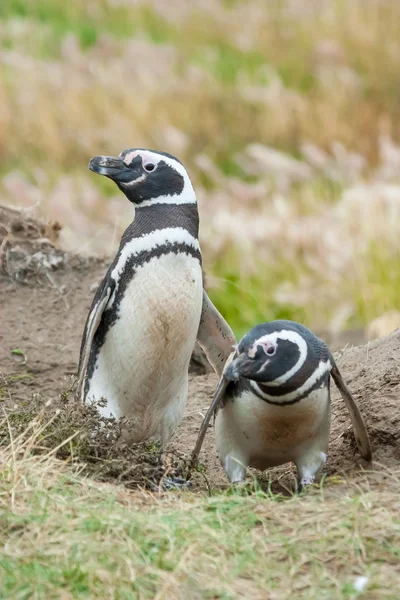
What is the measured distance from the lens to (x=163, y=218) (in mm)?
4027

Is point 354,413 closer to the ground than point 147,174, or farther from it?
closer to the ground

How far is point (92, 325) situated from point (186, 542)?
1.28m


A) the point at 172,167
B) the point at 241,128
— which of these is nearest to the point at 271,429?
the point at 172,167

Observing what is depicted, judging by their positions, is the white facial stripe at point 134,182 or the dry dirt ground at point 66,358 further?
the dry dirt ground at point 66,358

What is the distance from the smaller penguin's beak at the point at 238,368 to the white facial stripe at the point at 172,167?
768 millimetres

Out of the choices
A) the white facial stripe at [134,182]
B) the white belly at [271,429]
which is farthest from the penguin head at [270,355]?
the white facial stripe at [134,182]

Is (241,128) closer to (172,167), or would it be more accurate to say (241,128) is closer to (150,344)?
(172,167)

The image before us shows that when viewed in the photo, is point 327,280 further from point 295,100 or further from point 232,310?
point 295,100

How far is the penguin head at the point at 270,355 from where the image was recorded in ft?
11.7

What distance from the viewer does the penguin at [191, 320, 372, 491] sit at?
3.59 metres

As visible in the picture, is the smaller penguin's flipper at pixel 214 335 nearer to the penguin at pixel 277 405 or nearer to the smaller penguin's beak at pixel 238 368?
the penguin at pixel 277 405

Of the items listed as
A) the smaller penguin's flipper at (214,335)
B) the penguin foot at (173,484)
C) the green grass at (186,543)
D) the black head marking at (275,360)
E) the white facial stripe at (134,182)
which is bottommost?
the green grass at (186,543)

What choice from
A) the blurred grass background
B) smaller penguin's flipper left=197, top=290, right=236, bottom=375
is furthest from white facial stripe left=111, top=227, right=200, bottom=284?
the blurred grass background

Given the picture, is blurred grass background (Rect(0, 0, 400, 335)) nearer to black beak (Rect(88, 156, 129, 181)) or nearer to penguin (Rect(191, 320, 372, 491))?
black beak (Rect(88, 156, 129, 181))
